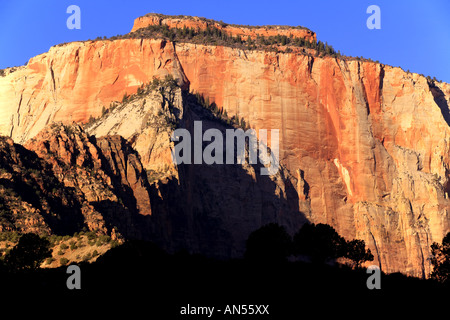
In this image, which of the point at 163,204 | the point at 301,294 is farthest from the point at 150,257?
the point at 163,204

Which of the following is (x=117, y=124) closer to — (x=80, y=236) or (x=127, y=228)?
(x=127, y=228)

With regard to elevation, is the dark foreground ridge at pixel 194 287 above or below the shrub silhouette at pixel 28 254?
below

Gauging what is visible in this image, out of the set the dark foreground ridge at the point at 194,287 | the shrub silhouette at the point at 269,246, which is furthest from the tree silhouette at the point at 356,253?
the dark foreground ridge at the point at 194,287
